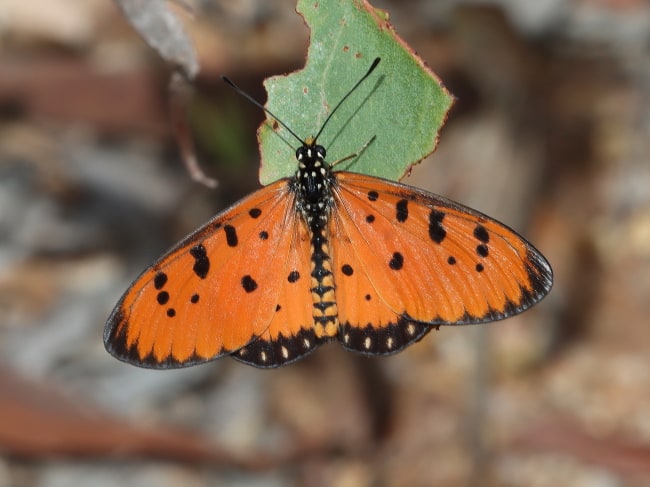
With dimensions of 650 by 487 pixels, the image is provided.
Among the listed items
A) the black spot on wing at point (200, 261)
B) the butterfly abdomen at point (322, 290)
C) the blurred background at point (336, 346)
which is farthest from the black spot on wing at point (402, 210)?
the blurred background at point (336, 346)

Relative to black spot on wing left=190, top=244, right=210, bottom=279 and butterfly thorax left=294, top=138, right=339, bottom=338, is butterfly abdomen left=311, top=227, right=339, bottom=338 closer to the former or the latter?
butterfly thorax left=294, top=138, right=339, bottom=338

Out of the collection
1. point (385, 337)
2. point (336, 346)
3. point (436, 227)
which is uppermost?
point (336, 346)

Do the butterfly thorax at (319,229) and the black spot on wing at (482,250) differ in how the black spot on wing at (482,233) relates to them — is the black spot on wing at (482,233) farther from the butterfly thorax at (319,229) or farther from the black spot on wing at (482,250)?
the butterfly thorax at (319,229)

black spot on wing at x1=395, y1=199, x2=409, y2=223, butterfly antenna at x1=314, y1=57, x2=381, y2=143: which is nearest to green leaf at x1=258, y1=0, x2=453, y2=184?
butterfly antenna at x1=314, y1=57, x2=381, y2=143

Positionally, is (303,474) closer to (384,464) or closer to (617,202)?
(384,464)

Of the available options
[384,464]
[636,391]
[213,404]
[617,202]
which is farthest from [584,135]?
[213,404]

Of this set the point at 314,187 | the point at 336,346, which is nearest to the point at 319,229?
the point at 314,187

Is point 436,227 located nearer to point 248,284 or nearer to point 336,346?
point 248,284
